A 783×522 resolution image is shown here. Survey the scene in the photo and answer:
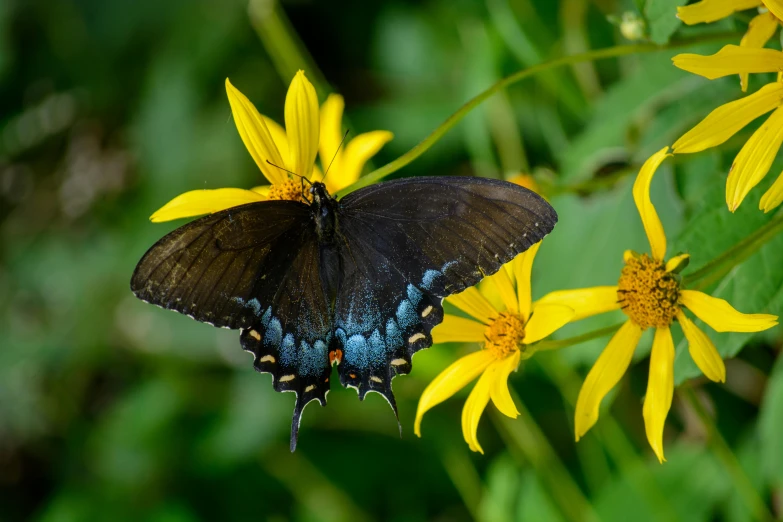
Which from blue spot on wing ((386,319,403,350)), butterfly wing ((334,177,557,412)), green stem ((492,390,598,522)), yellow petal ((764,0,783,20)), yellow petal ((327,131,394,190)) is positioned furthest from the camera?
green stem ((492,390,598,522))

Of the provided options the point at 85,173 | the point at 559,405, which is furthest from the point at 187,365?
the point at 559,405

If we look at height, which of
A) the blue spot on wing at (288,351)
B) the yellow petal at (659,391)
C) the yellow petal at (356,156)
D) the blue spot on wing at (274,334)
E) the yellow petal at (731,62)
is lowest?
the yellow petal at (659,391)

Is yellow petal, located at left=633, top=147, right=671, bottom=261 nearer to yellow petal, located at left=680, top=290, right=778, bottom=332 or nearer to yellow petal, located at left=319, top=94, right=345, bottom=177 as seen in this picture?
yellow petal, located at left=680, top=290, right=778, bottom=332

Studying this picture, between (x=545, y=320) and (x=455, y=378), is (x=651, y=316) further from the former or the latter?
(x=455, y=378)

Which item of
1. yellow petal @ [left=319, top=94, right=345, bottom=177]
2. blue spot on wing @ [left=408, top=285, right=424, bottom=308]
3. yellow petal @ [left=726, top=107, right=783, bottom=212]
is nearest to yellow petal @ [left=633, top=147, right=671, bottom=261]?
yellow petal @ [left=726, top=107, right=783, bottom=212]

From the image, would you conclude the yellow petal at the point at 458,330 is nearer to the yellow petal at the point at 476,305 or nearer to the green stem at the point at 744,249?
the yellow petal at the point at 476,305

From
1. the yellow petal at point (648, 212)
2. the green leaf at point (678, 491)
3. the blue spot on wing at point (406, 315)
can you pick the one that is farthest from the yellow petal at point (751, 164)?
the green leaf at point (678, 491)
